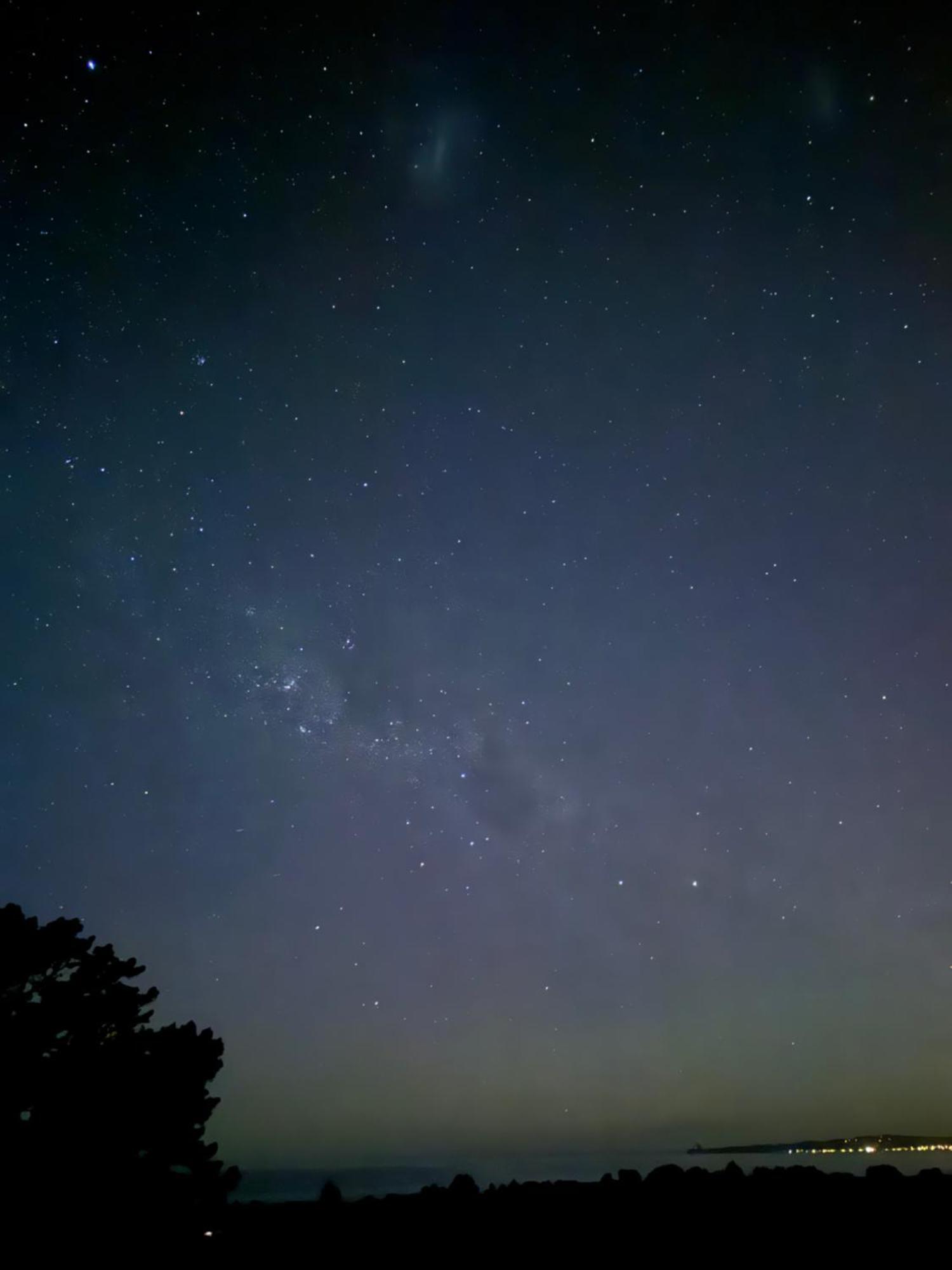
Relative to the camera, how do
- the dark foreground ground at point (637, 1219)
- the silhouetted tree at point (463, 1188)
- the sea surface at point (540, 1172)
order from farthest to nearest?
the sea surface at point (540, 1172)
the silhouetted tree at point (463, 1188)
the dark foreground ground at point (637, 1219)

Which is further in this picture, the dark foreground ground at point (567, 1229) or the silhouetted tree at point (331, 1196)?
the silhouetted tree at point (331, 1196)

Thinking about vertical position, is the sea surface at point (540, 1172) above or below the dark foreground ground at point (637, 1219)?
below

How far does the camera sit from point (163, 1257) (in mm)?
7215

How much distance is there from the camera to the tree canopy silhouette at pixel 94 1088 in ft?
25.3

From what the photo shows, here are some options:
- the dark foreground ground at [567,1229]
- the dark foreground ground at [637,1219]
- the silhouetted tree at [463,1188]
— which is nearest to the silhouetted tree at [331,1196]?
the dark foreground ground at [637,1219]

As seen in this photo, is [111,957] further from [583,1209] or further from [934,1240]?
[934,1240]

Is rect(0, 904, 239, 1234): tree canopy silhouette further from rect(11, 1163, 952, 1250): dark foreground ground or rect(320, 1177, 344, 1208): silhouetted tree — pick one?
rect(320, 1177, 344, 1208): silhouetted tree

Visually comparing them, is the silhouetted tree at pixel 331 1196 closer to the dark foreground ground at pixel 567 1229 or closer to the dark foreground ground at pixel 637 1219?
the dark foreground ground at pixel 637 1219

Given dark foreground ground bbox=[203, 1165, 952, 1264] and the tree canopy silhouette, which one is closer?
dark foreground ground bbox=[203, 1165, 952, 1264]

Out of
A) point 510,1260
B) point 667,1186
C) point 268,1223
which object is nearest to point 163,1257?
point 268,1223

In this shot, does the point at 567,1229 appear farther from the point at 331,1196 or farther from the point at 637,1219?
the point at 331,1196

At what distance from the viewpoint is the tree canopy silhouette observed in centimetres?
772

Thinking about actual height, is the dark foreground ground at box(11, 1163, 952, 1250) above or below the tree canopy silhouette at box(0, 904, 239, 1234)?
below

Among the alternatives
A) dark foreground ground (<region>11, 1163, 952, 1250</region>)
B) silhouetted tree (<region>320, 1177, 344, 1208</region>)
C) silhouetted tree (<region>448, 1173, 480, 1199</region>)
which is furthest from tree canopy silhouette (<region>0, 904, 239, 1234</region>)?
silhouetted tree (<region>448, 1173, 480, 1199</region>)
